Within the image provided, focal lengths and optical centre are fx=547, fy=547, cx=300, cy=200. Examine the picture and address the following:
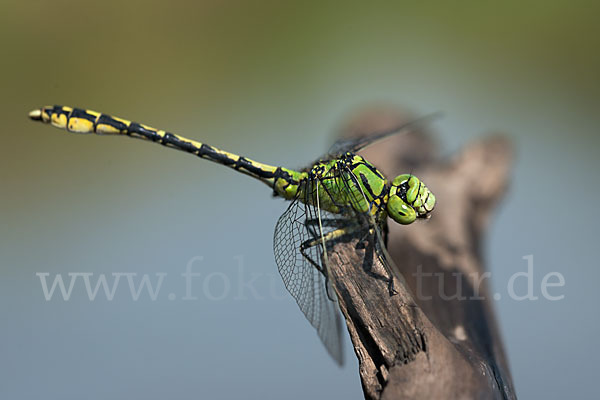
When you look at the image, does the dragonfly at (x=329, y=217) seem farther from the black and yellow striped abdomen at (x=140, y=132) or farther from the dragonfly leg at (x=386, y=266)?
the black and yellow striped abdomen at (x=140, y=132)

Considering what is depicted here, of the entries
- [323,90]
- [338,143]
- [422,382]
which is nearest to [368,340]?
[422,382]

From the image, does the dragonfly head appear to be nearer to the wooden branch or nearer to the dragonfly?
the dragonfly

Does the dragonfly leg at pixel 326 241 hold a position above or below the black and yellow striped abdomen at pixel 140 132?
below

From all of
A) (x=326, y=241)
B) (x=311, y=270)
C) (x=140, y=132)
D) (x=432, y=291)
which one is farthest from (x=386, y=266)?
(x=140, y=132)

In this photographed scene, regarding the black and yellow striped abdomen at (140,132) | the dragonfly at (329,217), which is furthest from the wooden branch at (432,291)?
the black and yellow striped abdomen at (140,132)

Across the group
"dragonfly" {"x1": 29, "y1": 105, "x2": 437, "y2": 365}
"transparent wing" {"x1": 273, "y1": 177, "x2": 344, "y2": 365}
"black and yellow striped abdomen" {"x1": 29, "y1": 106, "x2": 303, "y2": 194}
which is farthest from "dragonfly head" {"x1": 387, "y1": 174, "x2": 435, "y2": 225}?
"black and yellow striped abdomen" {"x1": 29, "y1": 106, "x2": 303, "y2": 194}

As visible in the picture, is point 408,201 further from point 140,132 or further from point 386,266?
point 140,132

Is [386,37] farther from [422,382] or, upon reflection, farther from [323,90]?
A: [422,382]
